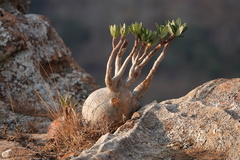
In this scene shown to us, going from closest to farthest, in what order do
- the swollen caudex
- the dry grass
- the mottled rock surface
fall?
the dry grass, the swollen caudex, the mottled rock surface

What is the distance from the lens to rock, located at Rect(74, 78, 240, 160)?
3.11m

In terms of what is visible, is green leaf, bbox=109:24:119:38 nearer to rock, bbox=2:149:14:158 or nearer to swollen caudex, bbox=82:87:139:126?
swollen caudex, bbox=82:87:139:126

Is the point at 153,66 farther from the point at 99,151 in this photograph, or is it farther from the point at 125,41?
the point at 99,151

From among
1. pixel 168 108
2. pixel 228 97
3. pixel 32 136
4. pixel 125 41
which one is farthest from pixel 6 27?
pixel 228 97

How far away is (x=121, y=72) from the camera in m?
4.40

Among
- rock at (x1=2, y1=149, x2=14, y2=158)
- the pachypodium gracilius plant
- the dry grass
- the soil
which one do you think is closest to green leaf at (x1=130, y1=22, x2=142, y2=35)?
the pachypodium gracilius plant

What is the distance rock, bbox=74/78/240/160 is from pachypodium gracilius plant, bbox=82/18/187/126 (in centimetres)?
29

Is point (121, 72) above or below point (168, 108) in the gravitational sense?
above

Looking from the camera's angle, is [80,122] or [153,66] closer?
[80,122]

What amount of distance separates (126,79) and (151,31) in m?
0.71

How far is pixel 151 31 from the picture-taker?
440 cm

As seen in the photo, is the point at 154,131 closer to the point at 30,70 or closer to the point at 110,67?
the point at 110,67

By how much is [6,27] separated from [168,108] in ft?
12.9

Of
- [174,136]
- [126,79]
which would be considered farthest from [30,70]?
[174,136]
